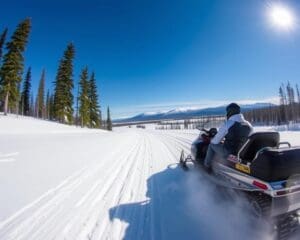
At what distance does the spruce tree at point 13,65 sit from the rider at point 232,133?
25149 millimetres

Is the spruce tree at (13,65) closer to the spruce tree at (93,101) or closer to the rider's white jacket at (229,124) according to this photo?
the spruce tree at (93,101)

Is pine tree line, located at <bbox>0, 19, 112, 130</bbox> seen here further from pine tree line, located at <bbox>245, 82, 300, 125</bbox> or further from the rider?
pine tree line, located at <bbox>245, 82, 300, 125</bbox>

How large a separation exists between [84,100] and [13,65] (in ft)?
47.4

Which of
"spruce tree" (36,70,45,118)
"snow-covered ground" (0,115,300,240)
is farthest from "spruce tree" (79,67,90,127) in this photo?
"snow-covered ground" (0,115,300,240)

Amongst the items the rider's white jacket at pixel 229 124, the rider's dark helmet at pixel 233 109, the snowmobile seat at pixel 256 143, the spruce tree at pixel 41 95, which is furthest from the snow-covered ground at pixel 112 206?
the spruce tree at pixel 41 95

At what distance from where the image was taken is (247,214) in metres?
3.20

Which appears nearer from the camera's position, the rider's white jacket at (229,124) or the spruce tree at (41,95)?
the rider's white jacket at (229,124)

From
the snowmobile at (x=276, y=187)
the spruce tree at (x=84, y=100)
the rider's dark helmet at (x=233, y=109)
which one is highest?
the spruce tree at (x=84, y=100)

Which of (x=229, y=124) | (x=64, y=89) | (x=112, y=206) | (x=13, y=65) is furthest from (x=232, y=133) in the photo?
(x=64, y=89)

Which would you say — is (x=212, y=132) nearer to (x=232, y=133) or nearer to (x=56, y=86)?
(x=232, y=133)

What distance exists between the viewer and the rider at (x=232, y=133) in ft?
12.1

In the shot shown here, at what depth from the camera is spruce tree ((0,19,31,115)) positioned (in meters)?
22.9

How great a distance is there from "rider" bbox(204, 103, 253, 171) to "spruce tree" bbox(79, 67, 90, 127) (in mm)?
35341

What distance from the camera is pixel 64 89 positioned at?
30.7m
